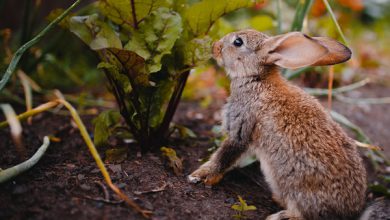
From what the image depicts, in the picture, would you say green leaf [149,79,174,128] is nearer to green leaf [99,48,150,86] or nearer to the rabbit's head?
green leaf [99,48,150,86]

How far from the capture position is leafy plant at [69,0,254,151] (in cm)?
262

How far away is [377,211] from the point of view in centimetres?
271

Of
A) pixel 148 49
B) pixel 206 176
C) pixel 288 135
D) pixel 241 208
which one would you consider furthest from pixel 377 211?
pixel 148 49

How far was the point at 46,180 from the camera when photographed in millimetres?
2510

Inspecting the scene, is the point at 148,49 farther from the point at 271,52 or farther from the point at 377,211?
the point at 377,211

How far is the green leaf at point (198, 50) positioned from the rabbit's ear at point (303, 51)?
491 millimetres

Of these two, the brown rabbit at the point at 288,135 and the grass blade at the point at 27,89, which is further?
the grass blade at the point at 27,89

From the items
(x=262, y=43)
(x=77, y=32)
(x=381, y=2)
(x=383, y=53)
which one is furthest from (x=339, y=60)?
(x=381, y=2)

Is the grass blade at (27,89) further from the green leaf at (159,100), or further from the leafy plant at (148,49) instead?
the green leaf at (159,100)

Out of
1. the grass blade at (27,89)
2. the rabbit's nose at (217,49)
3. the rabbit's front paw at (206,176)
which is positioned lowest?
the rabbit's front paw at (206,176)

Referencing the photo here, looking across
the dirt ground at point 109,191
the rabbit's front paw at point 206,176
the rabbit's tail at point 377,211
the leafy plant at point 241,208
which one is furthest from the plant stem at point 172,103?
the rabbit's tail at point 377,211

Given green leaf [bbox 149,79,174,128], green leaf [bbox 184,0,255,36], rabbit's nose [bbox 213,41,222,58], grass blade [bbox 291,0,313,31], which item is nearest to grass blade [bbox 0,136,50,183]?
green leaf [bbox 149,79,174,128]

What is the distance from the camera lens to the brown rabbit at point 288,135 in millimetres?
2508

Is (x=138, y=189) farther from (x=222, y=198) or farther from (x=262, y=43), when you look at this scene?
(x=262, y=43)
